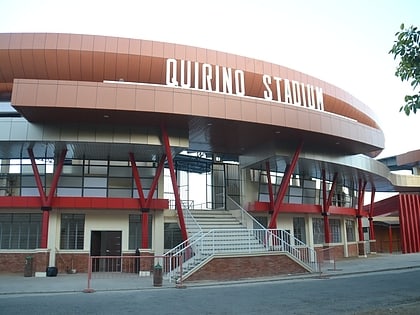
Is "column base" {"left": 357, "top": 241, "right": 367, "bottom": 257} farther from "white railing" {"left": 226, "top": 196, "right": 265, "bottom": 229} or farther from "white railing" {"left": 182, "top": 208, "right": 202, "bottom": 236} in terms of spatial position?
"white railing" {"left": 182, "top": 208, "right": 202, "bottom": 236}

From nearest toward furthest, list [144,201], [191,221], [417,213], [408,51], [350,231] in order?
1. [408,51]
2. [144,201]
3. [191,221]
4. [350,231]
5. [417,213]

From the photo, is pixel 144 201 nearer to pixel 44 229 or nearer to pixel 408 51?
pixel 44 229

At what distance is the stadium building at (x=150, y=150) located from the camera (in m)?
19.3

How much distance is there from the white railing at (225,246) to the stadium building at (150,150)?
109mm

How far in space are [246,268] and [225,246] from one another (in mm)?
1770

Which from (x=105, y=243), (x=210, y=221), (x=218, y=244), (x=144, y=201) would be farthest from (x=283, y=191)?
(x=105, y=243)

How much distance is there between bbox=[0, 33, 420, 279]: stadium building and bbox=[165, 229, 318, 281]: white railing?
0.36ft

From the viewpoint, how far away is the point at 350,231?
3703cm

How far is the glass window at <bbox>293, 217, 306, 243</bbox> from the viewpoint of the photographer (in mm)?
30750

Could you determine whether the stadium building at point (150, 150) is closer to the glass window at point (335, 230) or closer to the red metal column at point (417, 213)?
the glass window at point (335, 230)

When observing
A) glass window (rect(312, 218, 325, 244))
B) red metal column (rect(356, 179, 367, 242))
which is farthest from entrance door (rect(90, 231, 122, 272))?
red metal column (rect(356, 179, 367, 242))

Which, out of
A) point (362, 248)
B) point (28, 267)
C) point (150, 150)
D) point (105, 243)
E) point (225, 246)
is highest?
point (150, 150)

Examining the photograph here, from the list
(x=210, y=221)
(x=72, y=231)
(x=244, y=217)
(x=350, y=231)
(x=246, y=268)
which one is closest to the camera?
(x=246, y=268)

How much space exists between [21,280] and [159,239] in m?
7.56
